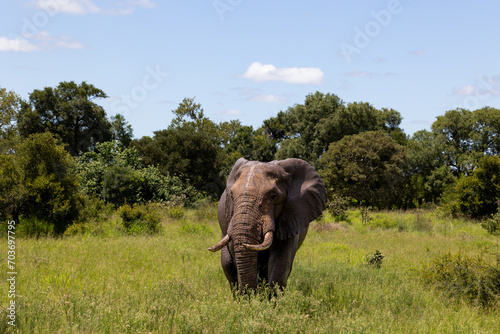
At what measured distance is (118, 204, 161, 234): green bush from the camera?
16.9 m

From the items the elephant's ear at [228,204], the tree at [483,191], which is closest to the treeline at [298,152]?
the tree at [483,191]

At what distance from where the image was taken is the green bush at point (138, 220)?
55.4 feet

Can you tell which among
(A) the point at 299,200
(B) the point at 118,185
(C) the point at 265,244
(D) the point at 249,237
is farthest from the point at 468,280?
(B) the point at 118,185

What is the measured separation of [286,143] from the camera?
4388 centimetres

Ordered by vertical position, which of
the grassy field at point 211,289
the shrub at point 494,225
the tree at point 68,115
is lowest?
the grassy field at point 211,289

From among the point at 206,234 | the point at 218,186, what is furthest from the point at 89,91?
the point at 206,234

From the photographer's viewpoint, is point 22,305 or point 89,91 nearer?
point 22,305

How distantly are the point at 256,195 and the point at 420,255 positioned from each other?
351 inches

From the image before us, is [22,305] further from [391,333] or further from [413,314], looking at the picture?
[413,314]

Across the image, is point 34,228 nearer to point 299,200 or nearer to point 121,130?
point 299,200

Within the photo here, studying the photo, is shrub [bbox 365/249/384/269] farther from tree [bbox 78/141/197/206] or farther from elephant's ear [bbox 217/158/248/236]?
tree [bbox 78/141/197/206]

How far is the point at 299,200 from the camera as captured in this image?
7223 mm

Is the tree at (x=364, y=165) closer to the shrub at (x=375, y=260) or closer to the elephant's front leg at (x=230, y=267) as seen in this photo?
Result: the shrub at (x=375, y=260)

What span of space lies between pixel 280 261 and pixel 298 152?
119 ft
